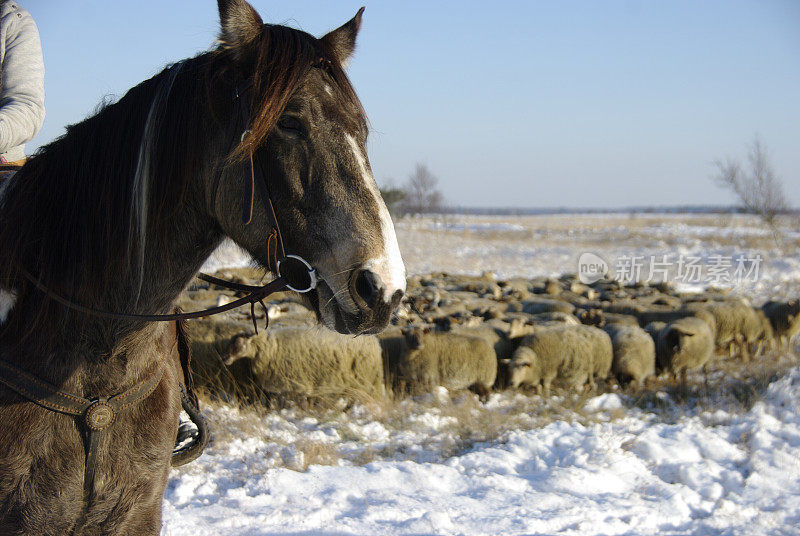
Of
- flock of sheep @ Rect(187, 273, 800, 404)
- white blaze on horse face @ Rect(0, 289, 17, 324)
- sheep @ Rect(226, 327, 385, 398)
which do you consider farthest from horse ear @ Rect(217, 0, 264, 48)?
sheep @ Rect(226, 327, 385, 398)

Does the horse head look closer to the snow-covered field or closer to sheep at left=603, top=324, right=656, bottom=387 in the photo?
the snow-covered field

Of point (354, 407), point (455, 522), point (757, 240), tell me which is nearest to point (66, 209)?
point (455, 522)

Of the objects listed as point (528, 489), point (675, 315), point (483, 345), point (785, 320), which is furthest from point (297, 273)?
point (785, 320)

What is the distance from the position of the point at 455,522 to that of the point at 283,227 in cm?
333

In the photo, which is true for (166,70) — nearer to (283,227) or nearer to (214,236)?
(214,236)

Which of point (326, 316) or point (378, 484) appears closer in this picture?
point (326, 316)

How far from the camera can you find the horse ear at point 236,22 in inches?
67.6

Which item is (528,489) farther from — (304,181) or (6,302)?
(6,302)

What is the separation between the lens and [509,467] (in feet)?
18.2

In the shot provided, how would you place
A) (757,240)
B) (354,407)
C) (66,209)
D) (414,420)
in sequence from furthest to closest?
1. (757,240)
2. (354,407)
3. (414,420)
4. (66,209)

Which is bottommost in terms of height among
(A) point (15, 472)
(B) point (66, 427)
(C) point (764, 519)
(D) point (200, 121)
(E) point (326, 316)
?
(C) point (764, 519)

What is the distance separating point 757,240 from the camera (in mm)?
35250

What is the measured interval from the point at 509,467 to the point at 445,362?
2.66 m

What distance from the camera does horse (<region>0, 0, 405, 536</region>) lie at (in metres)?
1.73
